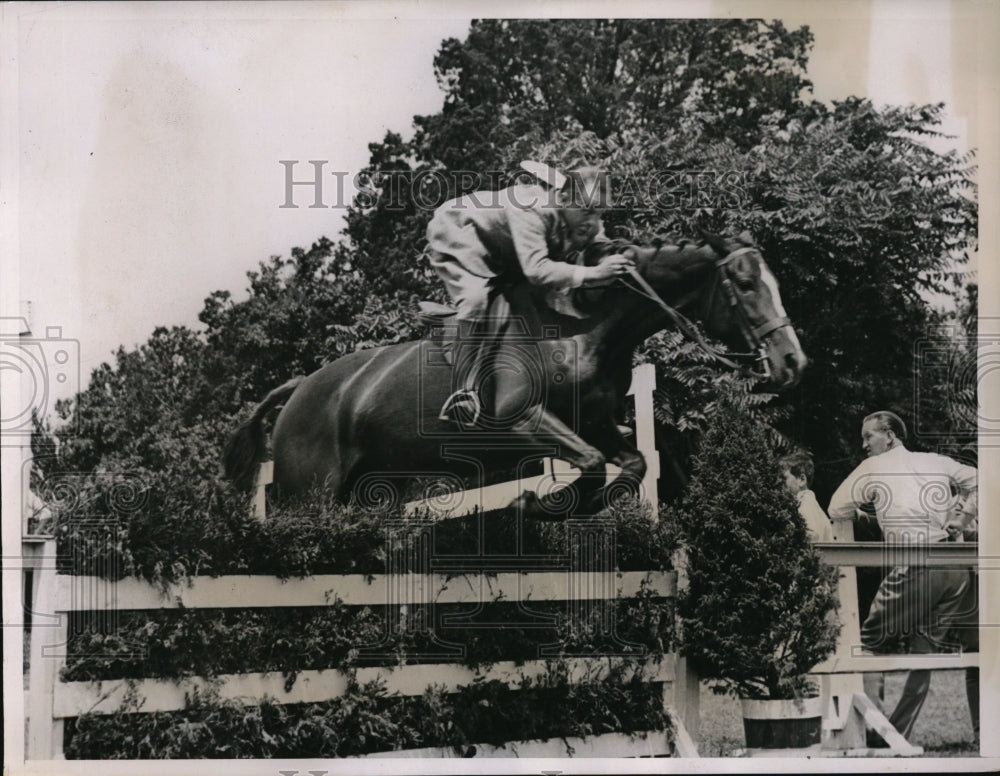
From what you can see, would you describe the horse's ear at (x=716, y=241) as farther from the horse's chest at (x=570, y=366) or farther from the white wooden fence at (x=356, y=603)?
the white wooden fence at (x=356, y=603)

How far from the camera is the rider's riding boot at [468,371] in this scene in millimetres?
5535

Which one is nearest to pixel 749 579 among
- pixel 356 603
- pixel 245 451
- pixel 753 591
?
pixel 753 591

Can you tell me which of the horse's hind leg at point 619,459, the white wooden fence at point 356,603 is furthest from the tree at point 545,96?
the white wooden fence at point 356,603

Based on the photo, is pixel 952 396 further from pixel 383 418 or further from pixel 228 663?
pixel 228 663

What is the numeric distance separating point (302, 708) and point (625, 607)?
5.46 feet

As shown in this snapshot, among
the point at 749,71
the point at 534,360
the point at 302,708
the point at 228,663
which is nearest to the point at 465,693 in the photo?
the point at 302,708

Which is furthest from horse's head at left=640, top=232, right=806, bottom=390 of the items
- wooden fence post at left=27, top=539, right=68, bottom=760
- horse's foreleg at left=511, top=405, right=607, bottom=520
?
wooden fence post at left=27, top=539, right=68, bottom=760

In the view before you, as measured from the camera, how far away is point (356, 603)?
214 inches

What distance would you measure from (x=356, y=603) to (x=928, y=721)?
2936 millimetres

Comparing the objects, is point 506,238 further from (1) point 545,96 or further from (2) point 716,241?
(2) point 716,241

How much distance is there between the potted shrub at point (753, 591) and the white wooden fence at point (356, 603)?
0.18 metres

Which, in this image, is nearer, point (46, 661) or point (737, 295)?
point (46, 661)

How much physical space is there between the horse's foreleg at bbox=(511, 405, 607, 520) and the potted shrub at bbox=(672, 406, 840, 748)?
0.46 meters

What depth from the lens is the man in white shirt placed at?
5559 millimetres
